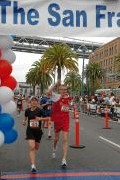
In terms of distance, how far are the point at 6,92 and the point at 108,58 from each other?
122m

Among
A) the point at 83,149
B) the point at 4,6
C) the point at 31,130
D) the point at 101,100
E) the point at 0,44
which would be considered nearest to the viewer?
the point at 4,6

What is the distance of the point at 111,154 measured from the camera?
13055 mm

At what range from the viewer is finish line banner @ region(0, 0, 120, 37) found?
6602 mm

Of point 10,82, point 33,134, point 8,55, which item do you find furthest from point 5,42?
point 33,134

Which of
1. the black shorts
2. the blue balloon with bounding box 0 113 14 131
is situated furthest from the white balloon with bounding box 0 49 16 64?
the black shorts

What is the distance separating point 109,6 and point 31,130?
388 centimetres

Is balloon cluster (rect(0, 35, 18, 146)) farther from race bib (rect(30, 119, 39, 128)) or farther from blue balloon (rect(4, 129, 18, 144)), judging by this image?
race bib (rect(30, 119, 39, 128))

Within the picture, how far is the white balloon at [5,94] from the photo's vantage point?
23.8 ft

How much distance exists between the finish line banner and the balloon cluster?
2.63 ft

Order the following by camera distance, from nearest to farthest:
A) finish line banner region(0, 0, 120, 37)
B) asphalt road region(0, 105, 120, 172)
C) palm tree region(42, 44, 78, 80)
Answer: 1. finish line banner region(0, 0, 120, 37)
2. asphalt road region(0, 105, 120, 172)
3. palm tree region(42, 44, 78, 80)

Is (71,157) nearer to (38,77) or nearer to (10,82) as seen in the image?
(10,82)

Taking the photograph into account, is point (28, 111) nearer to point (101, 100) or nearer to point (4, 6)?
point (4, 6)

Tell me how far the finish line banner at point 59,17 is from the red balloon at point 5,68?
30.3 inches

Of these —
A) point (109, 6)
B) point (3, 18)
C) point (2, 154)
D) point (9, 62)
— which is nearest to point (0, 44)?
point (9, 62)
